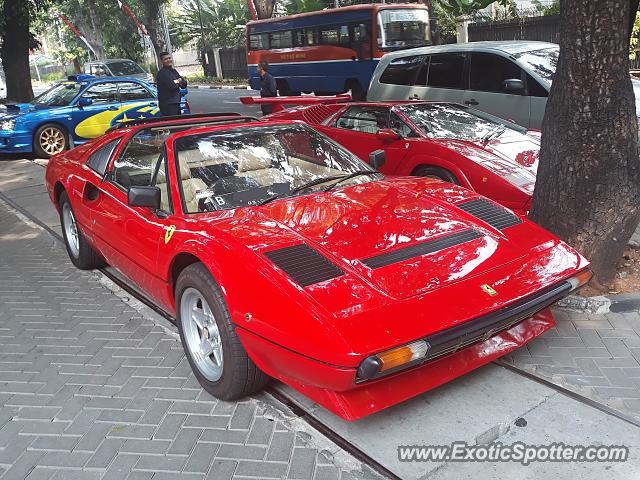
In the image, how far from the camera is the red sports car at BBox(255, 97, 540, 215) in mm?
5398

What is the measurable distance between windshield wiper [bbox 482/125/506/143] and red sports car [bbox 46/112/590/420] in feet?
7.28

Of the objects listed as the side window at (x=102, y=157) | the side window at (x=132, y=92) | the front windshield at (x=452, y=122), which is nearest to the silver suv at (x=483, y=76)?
the front windshield at (x=452, y=122)

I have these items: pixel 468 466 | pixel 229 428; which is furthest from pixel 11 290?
pixel 468 466

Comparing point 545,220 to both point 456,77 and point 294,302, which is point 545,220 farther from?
point 456,77

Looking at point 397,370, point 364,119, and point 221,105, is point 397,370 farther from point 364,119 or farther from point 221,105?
point 221,105

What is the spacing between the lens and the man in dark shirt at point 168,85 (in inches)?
397

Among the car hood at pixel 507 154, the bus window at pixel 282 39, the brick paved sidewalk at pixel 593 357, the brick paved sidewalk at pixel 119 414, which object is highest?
the bus window at pixel 282 39

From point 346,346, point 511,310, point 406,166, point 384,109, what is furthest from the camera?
point 384,109

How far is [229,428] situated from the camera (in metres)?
2.93

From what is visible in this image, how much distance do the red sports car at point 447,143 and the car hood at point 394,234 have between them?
1872 millimetres

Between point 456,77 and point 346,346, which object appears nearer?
point 346,346

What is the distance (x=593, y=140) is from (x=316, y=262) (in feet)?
7.74

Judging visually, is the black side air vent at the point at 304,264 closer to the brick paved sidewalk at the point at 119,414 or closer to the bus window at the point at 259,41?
the brick paved sidewalk at the point at 119,414

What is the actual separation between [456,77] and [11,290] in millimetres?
6661
